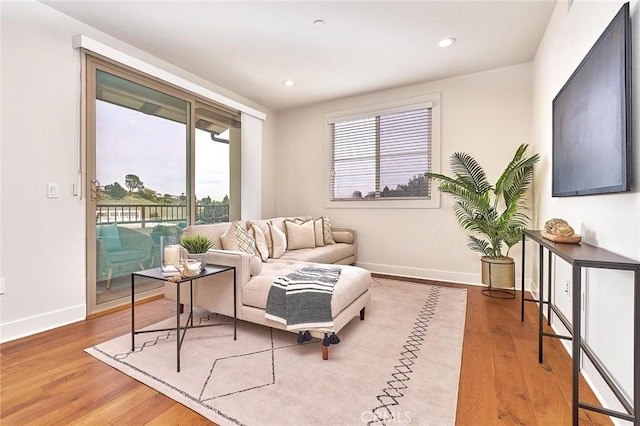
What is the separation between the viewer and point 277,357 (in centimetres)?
194

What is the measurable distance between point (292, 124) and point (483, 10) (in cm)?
319

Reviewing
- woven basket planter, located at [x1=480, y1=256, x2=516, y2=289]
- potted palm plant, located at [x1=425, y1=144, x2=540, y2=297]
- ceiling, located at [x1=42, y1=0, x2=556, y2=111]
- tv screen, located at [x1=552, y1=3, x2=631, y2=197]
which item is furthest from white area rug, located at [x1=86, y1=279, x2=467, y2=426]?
ceiling, located at [x1=42, y1=0, x2=556, y2=111]

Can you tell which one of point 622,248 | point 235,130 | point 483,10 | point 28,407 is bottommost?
point 28,407

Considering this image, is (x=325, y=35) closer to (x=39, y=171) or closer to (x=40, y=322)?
(x=39, y=171)

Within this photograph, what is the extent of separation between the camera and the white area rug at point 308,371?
1434mm

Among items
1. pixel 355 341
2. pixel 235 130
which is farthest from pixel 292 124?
pixel 355 341

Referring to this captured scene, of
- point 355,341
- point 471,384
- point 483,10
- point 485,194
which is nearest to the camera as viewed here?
point 471,384

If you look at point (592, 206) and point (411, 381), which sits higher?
point (592, 206)

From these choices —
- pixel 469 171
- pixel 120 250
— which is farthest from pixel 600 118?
pixel 120 250

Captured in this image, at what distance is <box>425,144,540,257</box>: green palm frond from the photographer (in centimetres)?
316

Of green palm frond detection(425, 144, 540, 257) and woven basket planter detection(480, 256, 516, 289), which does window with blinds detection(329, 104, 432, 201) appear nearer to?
green palm frond detection(425, 144, 540, 257)

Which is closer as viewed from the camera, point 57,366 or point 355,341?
point 57,366

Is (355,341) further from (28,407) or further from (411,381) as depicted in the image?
(28,407)

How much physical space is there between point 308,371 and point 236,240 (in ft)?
4.24
